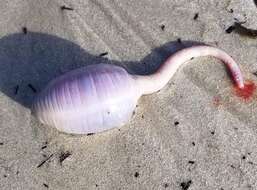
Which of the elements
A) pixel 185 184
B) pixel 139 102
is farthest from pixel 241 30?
pixel 185 184

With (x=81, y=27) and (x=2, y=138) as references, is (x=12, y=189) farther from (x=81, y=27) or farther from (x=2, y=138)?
(x=81, y=27)

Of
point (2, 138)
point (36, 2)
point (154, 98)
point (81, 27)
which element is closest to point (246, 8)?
point (154, 98)

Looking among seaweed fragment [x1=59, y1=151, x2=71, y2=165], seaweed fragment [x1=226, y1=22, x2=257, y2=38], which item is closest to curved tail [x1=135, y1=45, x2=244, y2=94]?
seaweed fragment [x1=226, y1=22, x2=257, y2=38]

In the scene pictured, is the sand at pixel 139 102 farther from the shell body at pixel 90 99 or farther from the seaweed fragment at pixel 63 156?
the shell body at pixel 90 99

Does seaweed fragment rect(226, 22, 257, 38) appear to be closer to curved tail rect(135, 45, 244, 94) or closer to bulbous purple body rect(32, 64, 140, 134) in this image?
curved tail rect(135, 45, 244, 94)

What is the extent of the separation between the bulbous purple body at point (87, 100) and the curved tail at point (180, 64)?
0.15 metres

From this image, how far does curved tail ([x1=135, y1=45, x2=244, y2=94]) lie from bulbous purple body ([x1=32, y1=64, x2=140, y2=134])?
15 centimetres

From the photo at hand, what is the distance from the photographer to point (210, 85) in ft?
9.41

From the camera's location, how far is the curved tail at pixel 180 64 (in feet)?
9.09

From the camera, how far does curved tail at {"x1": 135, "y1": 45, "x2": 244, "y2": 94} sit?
2.77 meters

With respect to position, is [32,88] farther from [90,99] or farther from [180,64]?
[180,64]

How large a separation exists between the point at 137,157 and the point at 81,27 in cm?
81

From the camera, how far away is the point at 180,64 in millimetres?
2865

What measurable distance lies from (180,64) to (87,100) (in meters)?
0.62
